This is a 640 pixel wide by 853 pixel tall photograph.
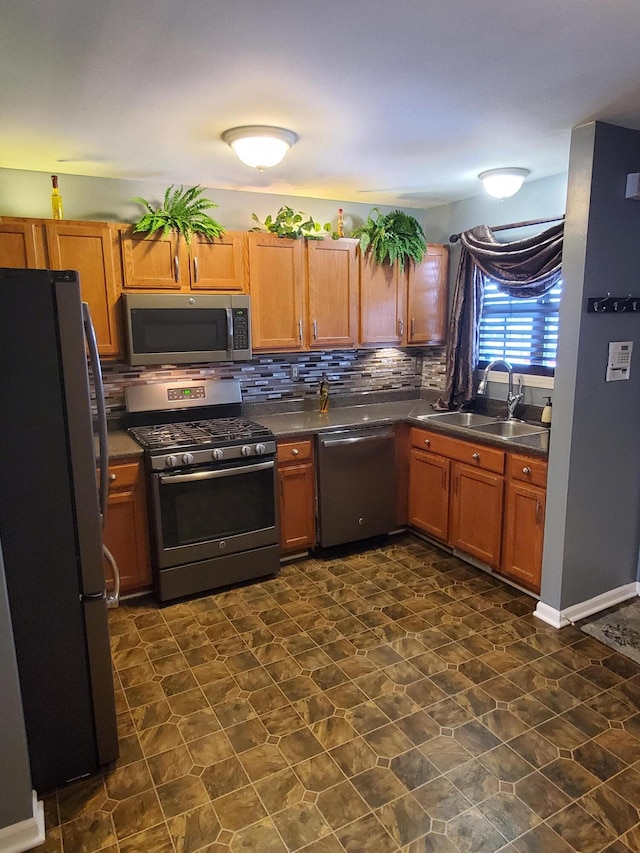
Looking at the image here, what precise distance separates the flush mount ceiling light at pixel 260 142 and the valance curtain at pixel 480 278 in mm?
1631

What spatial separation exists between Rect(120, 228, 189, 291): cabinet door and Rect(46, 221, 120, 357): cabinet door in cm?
8

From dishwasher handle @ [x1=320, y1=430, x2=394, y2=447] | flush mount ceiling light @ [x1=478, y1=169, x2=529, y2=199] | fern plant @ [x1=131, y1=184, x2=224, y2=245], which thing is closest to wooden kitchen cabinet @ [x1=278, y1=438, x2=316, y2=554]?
dishwasher handle @ [x1=320, y1=430, x2=394, y2=447]

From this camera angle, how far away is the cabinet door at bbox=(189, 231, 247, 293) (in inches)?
135

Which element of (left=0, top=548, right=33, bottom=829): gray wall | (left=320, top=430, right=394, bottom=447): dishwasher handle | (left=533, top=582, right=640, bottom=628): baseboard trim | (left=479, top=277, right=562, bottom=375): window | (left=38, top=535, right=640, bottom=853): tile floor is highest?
(left=479, top=277, right=562, bottom=375): window

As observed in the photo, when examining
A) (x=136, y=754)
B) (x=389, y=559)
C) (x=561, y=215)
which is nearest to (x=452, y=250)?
(x=561, y=215)

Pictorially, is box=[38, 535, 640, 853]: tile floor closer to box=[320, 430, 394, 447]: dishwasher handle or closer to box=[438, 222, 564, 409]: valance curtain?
box=[320, 430, 394, 447]: dishwasher handle

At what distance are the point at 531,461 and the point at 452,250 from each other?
78.6 inches

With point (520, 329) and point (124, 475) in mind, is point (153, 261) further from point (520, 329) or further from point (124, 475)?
point (520, 329)

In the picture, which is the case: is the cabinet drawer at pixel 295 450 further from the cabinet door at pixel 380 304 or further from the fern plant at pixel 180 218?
the fern plant at pixel 180 218

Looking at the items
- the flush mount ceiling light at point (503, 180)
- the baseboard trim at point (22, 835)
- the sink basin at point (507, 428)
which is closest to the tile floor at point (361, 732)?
the baseboard trim at point (22, 835)

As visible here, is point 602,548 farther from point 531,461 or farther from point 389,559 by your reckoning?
point 389,559

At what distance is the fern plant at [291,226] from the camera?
3.69 m

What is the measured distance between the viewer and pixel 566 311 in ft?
9.20

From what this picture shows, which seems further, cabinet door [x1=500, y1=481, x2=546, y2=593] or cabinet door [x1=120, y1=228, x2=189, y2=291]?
cabinet door [x1=120, y1=228, x2=189, y2=291]
